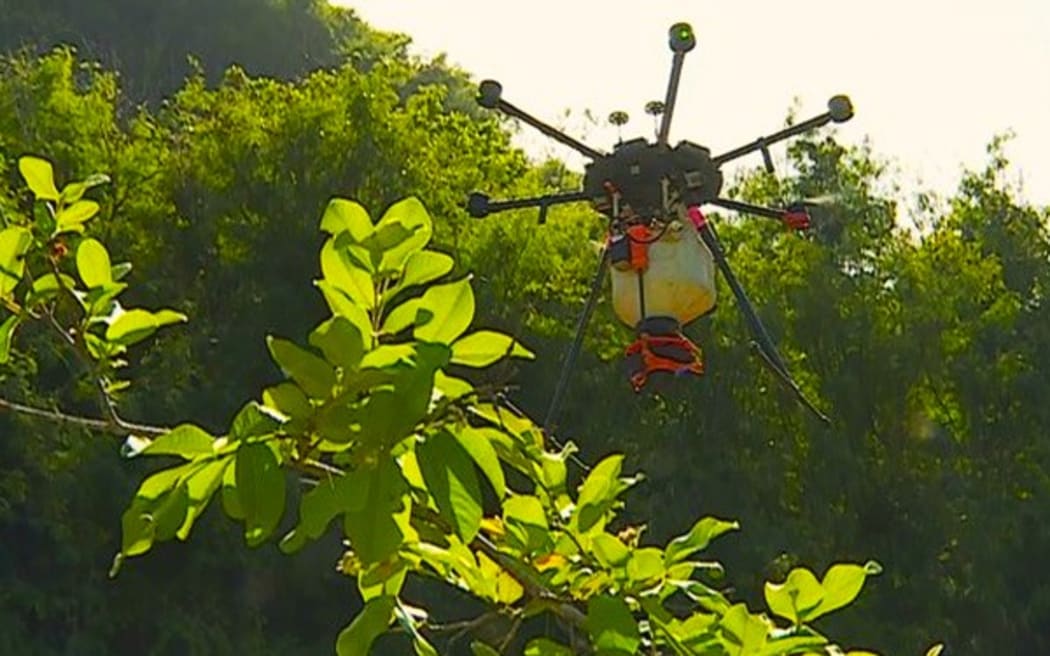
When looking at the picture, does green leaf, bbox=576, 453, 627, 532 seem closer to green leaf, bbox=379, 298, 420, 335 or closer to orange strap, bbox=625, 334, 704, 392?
green leaf, bbox=379, 298, 420, 335

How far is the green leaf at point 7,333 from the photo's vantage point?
2.00 ft

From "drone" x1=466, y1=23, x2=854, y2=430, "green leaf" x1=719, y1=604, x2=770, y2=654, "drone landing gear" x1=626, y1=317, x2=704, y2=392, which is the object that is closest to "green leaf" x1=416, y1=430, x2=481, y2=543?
"green leaf" x1=719, y1=604, x2=770, y2=654

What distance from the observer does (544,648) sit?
2.00ft

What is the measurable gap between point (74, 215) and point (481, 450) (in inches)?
8.2

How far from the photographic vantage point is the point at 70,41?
12.7 m

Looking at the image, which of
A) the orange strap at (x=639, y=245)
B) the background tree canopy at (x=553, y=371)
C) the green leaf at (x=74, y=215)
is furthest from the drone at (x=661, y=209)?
the background tree canopy at (x=553, y=371)

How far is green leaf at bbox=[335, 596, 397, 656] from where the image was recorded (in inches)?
22.3

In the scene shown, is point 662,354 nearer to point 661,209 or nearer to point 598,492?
point 661,209

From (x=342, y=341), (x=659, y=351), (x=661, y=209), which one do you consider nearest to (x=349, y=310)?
(x=342, y=341)

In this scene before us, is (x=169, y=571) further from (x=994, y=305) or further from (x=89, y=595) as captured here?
(x=994, y=305)

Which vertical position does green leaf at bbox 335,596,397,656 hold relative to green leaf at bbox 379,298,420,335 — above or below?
below

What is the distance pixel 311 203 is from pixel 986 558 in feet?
12.4

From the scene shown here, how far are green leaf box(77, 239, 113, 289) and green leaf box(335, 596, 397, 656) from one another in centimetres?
15

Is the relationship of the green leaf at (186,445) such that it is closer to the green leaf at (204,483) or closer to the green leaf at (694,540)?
the green leaf at (204,483)
